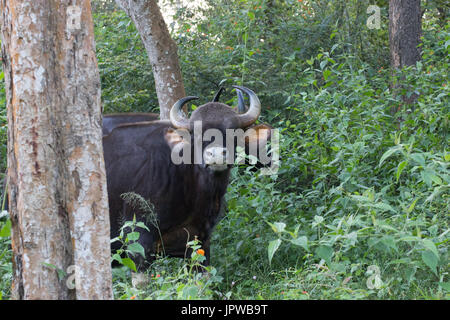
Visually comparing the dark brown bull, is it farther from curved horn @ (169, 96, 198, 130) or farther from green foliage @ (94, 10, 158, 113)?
green foliage @ (94, 10, 158, 113)

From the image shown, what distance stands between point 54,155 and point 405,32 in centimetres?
573

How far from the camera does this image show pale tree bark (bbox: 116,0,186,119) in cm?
643

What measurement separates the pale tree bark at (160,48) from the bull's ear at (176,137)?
3.91 ft

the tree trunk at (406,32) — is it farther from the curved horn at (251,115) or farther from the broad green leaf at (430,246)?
the broad green leaf at (430,246)

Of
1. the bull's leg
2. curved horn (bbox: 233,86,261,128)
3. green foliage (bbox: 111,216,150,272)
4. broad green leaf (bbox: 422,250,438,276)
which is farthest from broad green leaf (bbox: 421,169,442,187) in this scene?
the bull's leg

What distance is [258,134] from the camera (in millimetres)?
5582

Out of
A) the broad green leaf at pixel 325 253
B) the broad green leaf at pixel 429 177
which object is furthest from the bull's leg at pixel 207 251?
the broad green leaf at pixel 429 177

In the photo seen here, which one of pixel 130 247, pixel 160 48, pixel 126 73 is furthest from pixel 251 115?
pixel 126 73

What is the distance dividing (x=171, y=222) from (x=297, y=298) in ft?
6.72

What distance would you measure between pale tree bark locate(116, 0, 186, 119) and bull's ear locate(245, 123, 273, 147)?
1319 millimetres

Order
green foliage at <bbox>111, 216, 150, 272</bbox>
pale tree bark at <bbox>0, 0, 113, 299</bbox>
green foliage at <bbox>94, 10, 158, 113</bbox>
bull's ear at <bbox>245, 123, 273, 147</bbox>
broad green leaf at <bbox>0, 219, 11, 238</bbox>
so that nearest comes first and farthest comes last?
pale tree bark at <bbox>0, 0, 113, 299</bbox>, broad green leaf at <bbox>0, 219, 11, 238</bbox>, green foliage at <bbox>111, 216, 150, 272</bbox>, bull's ear at <bbox>245, 123, 273, 147</bbox>, green foliage at <bbox>94, 10, 158, 113</bbox>

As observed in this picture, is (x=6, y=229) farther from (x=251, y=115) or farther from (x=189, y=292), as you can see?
(x=251, y=115)

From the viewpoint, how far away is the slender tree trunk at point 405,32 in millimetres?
7500
